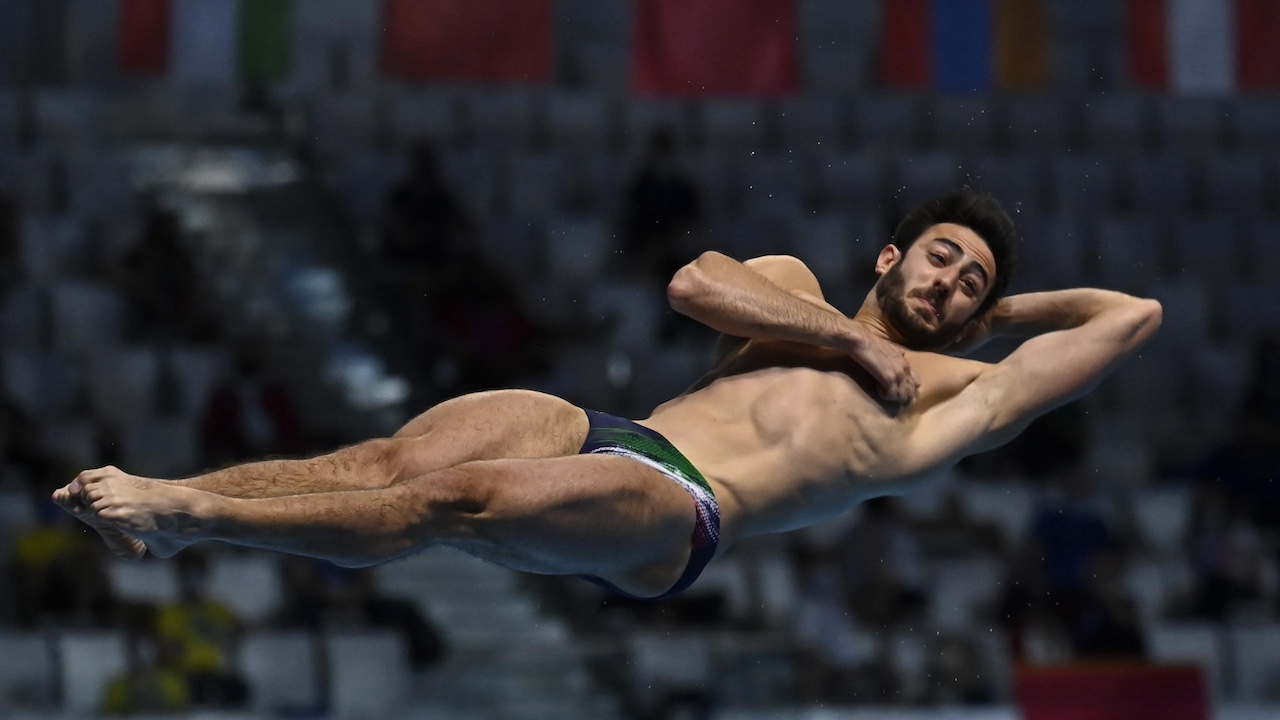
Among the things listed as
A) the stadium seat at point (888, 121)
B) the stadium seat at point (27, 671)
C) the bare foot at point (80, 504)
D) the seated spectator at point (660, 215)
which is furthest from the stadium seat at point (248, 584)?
the stadium seat at point (888, 121)

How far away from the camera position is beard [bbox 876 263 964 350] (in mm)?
3414

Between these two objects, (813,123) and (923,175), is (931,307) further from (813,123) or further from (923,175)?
(813,123)

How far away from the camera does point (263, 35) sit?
7.58 meters

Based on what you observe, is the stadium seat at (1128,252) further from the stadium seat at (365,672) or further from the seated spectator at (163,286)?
the seated spectator at (163,286)

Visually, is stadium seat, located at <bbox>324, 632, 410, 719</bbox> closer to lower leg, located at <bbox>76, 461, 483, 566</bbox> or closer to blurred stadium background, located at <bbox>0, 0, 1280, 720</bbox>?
blurred stadium background, located at <bbox>0, 0, 1280, 720</bbox>

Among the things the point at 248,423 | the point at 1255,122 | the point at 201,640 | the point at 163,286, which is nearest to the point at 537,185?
the point at 163,286

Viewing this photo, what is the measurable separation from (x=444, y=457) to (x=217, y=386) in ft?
13.0

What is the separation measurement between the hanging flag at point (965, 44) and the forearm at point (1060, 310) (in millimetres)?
4474

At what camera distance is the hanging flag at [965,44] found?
7.76 meters

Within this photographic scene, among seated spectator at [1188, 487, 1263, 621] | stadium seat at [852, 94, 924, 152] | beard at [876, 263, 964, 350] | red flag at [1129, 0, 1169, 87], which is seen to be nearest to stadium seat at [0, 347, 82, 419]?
stadium seat at [852, 94, 924, 152]

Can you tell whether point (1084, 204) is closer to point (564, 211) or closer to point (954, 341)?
point (564, 211)

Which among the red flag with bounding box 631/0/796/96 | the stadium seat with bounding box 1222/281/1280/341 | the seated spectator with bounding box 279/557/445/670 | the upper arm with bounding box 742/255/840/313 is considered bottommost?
the seated spectator with bounding box 279/557/445/670

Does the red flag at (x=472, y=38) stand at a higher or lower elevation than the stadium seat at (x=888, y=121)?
higher

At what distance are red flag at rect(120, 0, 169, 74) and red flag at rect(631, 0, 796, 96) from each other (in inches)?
86.6
